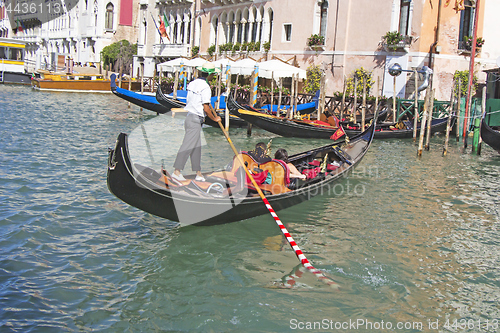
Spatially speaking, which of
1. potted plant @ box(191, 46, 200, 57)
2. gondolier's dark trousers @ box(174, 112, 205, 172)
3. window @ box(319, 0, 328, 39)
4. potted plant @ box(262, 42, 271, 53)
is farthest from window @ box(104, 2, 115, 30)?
gondolier's dark trousers @ box(174, 112, 205, 172)

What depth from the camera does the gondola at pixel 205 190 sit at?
3617 mm

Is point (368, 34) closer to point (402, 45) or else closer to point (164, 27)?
point (402, 45)

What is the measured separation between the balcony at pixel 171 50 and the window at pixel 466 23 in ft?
36.6

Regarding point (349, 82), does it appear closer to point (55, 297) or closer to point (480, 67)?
point (480, 67)

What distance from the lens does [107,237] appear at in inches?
161

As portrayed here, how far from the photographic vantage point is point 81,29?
29281 millimetres

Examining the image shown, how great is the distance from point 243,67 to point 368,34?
3749 millimetres

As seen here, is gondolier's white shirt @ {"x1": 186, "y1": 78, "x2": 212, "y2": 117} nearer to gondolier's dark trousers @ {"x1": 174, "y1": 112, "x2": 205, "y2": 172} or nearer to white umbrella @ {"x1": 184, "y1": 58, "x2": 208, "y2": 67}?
gondolier's dark trousers @ {"x1": 174, "y1": 112, "x2": 205, "y2": 172}

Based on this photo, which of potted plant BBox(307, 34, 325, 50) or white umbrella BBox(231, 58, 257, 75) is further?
white umbrella BBox(231, 58, 257, 75)

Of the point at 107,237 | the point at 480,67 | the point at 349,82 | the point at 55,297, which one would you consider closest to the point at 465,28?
the point at 480,67

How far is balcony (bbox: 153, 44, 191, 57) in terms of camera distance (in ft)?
A: 68.7

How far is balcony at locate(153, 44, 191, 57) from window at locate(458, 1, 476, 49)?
36.6 feet

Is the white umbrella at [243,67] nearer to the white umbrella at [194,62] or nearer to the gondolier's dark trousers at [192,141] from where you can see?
the white umbrella at [194,62]

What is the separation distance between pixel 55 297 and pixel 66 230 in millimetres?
1214
